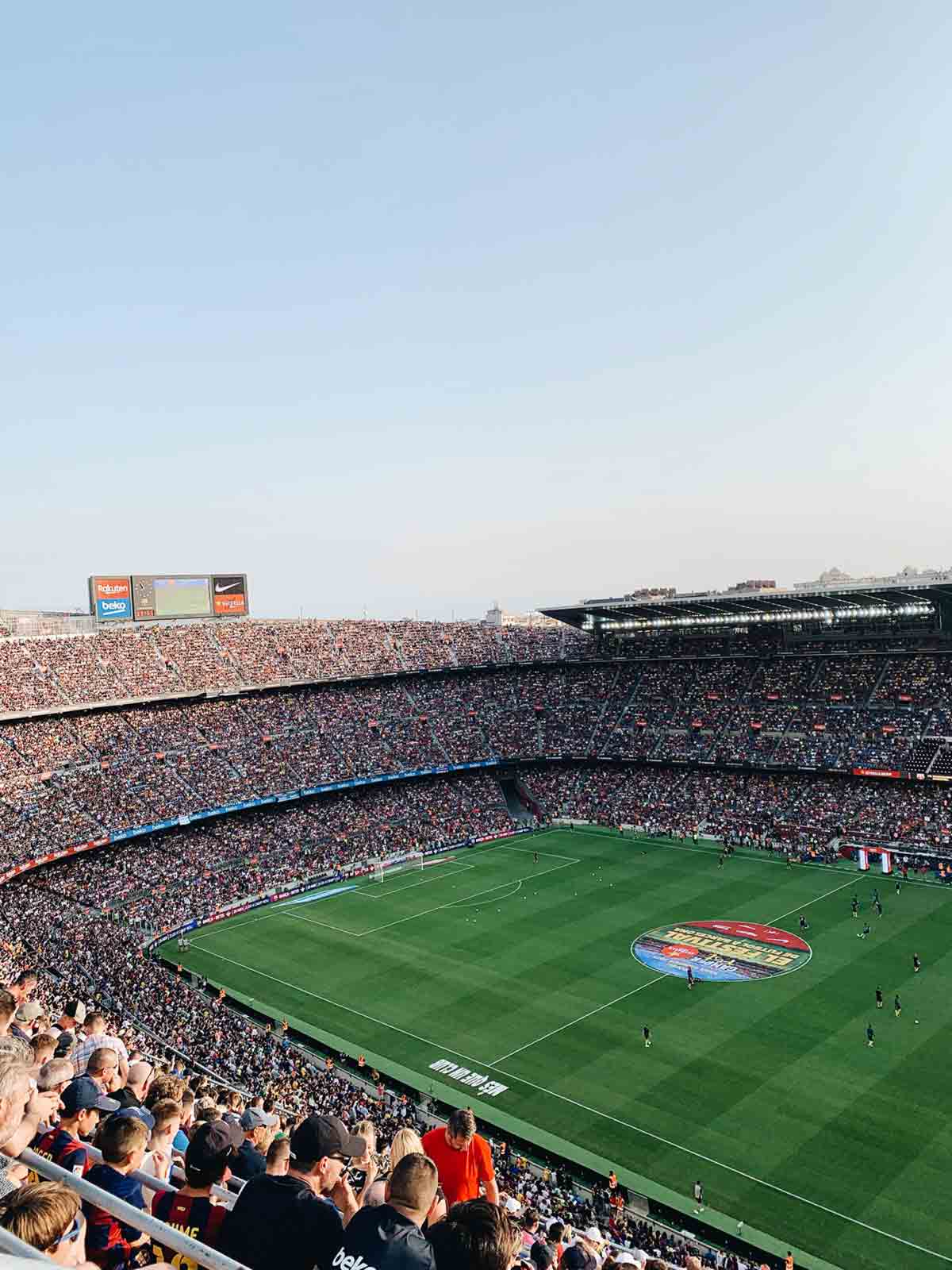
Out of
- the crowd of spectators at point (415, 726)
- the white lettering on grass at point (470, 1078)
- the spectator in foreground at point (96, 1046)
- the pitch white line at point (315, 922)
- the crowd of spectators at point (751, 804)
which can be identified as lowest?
the pitch white line at point (315, 922)

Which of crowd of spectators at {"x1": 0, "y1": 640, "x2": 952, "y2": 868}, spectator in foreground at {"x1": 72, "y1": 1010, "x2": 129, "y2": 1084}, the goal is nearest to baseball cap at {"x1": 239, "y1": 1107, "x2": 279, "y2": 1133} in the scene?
spectator in foreground at {"x1": 72, "y1": 1010, "x2": 129, "y2": 1084}

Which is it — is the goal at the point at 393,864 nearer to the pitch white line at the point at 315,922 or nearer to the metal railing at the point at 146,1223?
the pitch white line at the point at 315,922

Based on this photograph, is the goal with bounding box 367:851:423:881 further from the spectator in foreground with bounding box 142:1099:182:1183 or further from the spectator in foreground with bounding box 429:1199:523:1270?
the spectator in foreground with bounding box 429:1199:523:1270

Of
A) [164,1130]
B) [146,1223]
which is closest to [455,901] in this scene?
[164,1130]

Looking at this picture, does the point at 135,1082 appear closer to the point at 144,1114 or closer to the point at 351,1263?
the point at 144,1114

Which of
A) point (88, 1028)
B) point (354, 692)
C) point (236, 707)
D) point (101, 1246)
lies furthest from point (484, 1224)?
point (354, 692)

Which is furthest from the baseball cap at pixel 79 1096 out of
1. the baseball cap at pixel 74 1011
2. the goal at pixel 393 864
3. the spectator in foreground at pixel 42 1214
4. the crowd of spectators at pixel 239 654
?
A: the crowd of spectators at pixel 239 654
